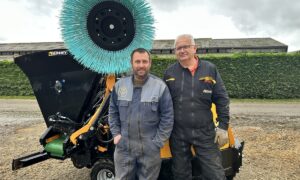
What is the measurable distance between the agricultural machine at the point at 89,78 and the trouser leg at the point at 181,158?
143 millimetres

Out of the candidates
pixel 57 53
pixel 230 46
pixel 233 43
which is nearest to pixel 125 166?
pixel 57 53

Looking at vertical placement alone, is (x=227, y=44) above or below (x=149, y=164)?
above

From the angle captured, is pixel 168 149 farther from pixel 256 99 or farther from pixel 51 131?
pixel 256 99

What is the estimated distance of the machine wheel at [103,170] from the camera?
12.6ft

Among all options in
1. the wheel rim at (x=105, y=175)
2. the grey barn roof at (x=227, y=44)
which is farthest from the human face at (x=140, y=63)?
the grey barn roof at (x=227, y=44)

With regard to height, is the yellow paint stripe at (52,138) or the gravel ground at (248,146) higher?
the yellow paint stripe at (52,138)

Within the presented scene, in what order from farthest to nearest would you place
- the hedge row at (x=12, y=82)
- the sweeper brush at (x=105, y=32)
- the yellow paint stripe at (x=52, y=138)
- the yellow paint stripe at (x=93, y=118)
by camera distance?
1. the hedge row at (x=12, y=82)
2. the yellow paint stripe at (x=52, y=138)
3. the yellow paint stripe at (x=93, y=118)
4. the sweeper brush at (x=105, y=32)

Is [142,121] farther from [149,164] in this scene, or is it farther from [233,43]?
[233,43]

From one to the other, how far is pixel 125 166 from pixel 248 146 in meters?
4.08

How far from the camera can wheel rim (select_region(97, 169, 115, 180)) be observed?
3.89 metres

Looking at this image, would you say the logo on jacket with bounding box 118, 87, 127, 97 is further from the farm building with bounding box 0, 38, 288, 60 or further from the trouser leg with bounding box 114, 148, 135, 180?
→ the farm building with bounding box 0, 38, 288, 60

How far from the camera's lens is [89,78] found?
12.6ft

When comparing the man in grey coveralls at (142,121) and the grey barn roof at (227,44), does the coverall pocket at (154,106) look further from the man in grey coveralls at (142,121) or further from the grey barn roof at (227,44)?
the grey barn roof at (227,44)

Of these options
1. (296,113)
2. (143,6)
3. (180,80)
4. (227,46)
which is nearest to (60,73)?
(143,6)
